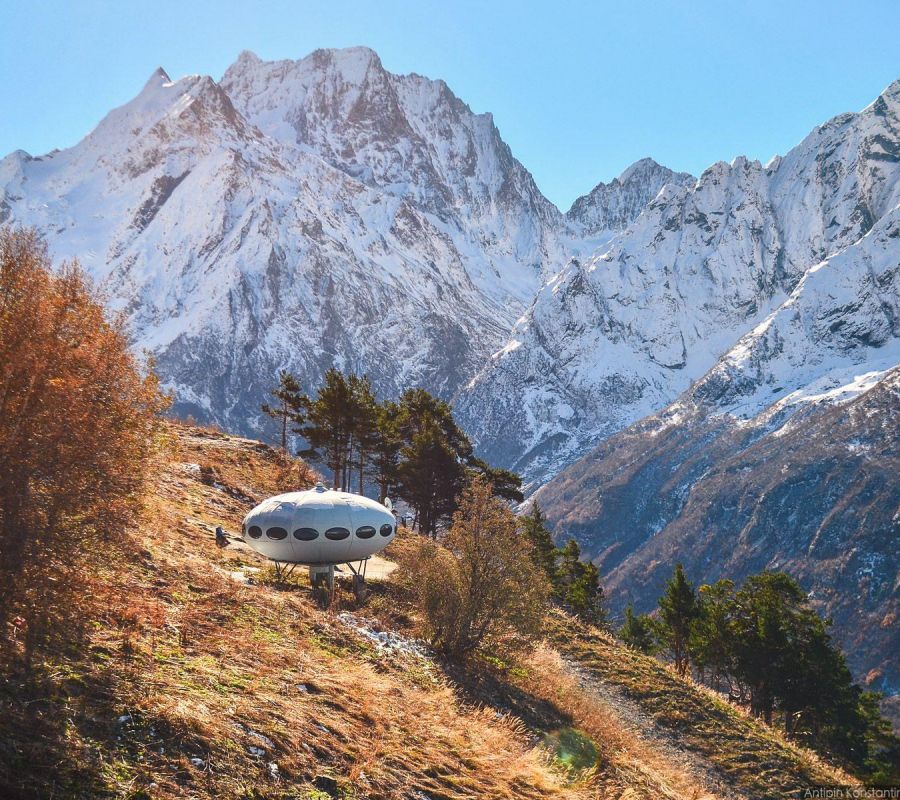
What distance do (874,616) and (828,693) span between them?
162m

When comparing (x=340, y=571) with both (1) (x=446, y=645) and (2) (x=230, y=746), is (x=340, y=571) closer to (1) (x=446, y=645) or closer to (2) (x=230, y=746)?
(1) (x=446, y=645)

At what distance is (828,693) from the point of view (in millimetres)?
45656

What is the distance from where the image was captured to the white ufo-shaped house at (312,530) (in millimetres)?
24188

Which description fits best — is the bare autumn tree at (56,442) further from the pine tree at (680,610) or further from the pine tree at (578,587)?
the pine tree at (578,587)

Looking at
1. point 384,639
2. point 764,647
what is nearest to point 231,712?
point 384,639

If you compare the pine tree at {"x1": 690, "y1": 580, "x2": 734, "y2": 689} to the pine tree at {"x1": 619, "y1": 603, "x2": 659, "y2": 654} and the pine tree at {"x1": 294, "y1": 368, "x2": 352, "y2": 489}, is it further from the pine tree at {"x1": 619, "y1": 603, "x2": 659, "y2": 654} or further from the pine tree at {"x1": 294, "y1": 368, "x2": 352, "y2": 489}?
the pine tree at {"x1": 294, "y1": 368, "x2": 352, "y2": 489}

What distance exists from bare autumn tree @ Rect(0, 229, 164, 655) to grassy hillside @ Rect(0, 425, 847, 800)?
79cm

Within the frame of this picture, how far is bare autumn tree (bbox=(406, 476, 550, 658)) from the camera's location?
72.2 feet

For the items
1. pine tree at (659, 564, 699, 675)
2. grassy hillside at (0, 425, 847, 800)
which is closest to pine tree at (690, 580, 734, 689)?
pine tree at (659, 564, 699, 675)

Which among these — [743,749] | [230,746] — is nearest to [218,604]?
[230,746]

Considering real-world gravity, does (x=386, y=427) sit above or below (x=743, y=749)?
above

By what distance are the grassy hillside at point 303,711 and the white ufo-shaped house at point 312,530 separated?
44.4 inches

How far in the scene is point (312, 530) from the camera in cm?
2412

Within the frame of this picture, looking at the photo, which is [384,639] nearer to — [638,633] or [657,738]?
[657,738]
